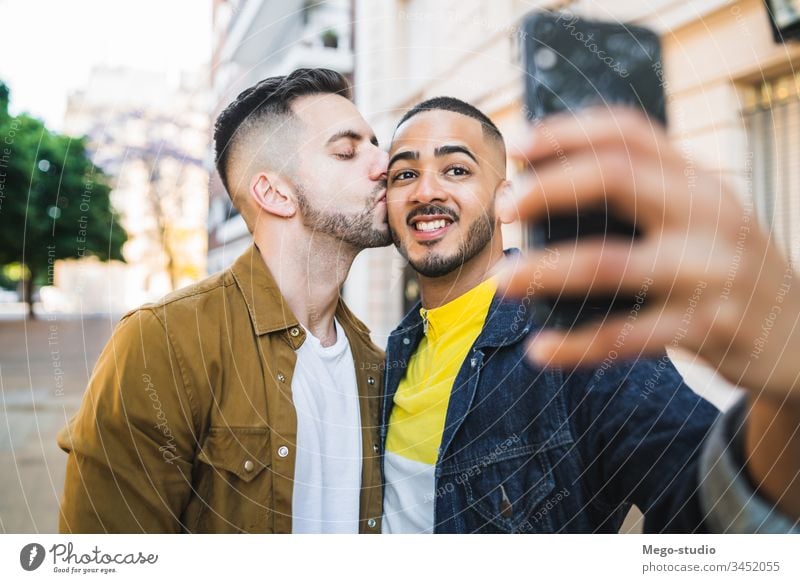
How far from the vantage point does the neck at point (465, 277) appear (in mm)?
1079

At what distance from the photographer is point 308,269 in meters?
1.12

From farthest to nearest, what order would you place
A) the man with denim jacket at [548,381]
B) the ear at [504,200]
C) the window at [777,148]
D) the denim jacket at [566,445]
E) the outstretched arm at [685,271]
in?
the window at [777,148], the ear at [504,200], the denim jacket at [566,445], the man with denim jacket at [548,381], the outstretched arm at [685,271]

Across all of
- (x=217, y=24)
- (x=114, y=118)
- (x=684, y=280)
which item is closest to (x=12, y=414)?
(x=114, y=118)

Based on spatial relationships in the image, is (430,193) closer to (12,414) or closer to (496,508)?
(496,508)

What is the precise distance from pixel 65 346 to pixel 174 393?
344 millimetres

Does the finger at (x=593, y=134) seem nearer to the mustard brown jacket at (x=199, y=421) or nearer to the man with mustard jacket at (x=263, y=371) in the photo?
the man with mustard jacket at (x=263, y=371)

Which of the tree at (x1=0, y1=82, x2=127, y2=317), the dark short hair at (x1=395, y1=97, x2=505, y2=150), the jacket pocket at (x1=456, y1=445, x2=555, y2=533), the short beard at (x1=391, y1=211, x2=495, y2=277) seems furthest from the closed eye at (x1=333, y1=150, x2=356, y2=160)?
the jacket pocket at (x1=456, y1=445, x2=555, y2=533)

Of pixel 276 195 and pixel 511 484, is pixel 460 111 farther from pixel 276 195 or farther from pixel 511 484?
pixel 511 484

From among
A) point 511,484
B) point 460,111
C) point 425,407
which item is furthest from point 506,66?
point 511,484

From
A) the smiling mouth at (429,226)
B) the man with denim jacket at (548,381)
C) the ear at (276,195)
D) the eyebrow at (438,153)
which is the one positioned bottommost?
the man with denim jacket at (548,381)

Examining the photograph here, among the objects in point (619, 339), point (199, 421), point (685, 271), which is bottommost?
point (199, 421)

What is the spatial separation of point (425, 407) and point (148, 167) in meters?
0.74
